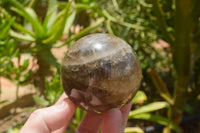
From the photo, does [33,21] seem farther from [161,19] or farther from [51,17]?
[161,19]

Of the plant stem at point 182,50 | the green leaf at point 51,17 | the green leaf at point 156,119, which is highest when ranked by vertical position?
the green leaf at point 51,17

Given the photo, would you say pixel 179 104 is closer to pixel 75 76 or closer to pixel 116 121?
pixel 116 121

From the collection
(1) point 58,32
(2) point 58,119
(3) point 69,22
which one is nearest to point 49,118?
(2) point 58,119

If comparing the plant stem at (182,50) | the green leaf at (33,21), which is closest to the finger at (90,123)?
the green leaf at (33,21)

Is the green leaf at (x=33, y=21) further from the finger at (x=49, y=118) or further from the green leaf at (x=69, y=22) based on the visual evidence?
the finger at (x=49, y=118)

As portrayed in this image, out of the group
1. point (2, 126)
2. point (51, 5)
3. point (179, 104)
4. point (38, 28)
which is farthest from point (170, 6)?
point (2, 126)

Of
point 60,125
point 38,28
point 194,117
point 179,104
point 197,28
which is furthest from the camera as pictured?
point 194,117
